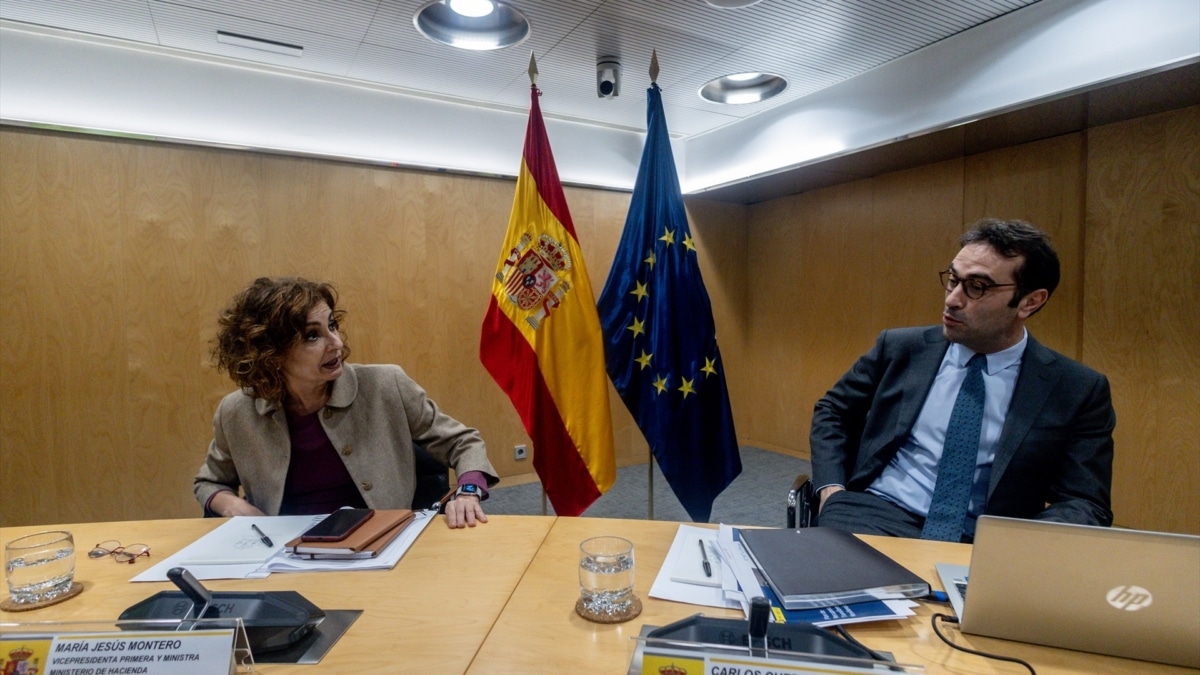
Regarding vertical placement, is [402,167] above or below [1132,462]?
above

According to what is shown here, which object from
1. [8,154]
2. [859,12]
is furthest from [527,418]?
→ [8,154]

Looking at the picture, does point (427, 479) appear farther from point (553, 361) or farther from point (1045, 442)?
point (1045, 442)

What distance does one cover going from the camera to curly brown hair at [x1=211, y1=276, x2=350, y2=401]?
1.55m

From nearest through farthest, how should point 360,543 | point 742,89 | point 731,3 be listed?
point 360,543
point 731,3
point 742,89

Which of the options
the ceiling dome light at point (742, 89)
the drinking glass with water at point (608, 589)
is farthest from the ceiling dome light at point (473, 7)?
the drinking glass with water at point (608, 589)

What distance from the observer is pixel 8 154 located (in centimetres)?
270

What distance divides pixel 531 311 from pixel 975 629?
75.8 inches

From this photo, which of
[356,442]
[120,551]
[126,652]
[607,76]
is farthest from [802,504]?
[607,76]

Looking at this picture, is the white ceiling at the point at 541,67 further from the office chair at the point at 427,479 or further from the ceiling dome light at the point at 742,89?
the office chair at the point at 427,479

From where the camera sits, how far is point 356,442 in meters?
1.64

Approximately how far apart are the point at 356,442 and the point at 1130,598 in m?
1.65

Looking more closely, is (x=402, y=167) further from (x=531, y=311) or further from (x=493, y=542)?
(x=493, y=542)

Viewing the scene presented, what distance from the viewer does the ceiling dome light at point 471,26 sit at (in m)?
2.56

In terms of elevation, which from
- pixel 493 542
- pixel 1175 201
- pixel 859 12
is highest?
pixel 859 12
